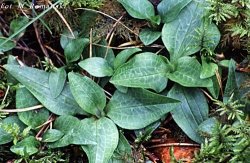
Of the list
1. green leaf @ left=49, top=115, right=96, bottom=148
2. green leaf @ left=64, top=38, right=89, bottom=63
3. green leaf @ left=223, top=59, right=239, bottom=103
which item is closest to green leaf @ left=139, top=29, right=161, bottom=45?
green leaf @ left=64, top=38, right=89, bottom=63

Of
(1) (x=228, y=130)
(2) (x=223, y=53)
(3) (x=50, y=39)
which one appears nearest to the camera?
(1) (x=228, y=130)

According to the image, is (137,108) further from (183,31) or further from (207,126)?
(183,31)

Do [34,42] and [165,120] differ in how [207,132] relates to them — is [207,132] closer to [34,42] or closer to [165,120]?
[165,120]

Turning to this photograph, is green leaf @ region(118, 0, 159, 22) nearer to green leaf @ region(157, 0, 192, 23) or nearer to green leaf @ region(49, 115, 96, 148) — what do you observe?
green leaf @ region(157, 0, 192, 23)

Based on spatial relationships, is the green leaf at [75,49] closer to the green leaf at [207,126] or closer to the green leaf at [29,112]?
the green leaf at [29,112]

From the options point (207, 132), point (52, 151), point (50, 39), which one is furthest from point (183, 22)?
point (52, 151)

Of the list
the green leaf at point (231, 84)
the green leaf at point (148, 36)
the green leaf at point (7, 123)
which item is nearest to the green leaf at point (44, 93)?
the green leaf at point (7, 123)
